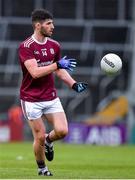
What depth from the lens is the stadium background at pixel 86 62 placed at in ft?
99.7

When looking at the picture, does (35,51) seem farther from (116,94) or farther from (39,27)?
(116,94)

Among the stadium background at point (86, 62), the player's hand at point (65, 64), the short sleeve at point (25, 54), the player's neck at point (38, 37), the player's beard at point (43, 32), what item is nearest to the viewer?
the player's hand at point (65, 64)

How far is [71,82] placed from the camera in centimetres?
1338

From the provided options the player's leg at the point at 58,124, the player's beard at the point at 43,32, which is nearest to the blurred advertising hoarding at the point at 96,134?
the player's leg at the point at 58,124

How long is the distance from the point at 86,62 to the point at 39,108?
21.2 metres

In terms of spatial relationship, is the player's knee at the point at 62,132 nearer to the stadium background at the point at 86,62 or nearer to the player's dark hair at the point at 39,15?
the player's dark hair at the point at 39,15

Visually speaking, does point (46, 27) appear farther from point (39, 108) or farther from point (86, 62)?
point (86, 62)

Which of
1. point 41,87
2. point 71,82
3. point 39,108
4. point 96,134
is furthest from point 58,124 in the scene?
point 96,134

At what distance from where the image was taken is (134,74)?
32719 mm

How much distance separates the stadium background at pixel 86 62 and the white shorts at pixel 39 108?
649 inches

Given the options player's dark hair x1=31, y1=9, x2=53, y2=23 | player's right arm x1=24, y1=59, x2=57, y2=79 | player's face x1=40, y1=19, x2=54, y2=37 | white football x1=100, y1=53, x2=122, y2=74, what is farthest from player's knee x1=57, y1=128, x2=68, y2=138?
player's dark hair x1=31, y1=9, x2=53, y2=23

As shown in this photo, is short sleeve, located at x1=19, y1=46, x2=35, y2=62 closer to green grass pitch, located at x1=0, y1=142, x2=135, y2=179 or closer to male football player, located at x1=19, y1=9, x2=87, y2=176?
male football player, located at x1=19, y1=9, x2=87, y2=176

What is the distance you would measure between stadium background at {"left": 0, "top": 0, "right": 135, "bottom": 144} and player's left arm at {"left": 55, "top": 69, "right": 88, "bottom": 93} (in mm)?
16314

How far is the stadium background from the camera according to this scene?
30391mm
